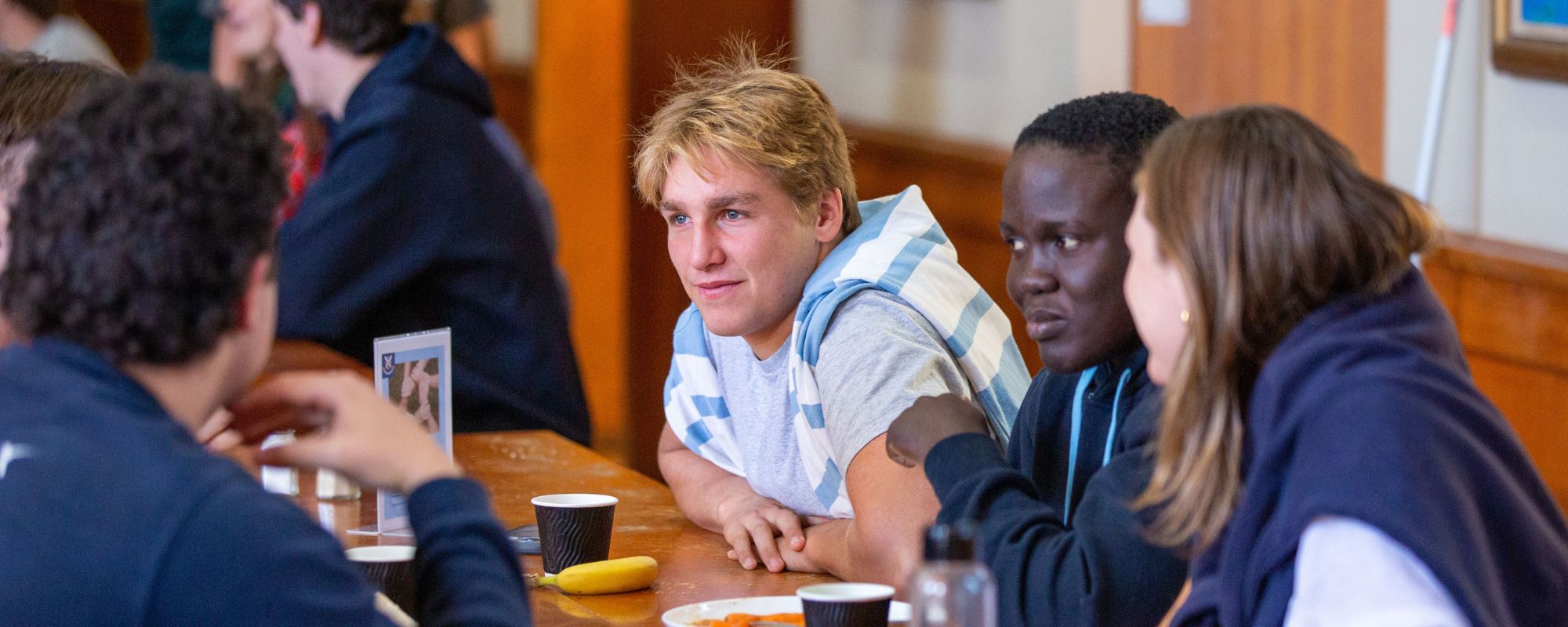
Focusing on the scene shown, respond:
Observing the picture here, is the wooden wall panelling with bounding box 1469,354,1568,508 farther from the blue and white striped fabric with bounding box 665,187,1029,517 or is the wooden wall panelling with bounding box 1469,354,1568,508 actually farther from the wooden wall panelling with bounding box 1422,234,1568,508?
the blue and white striped fabric with bounding box 665,187,1029,517

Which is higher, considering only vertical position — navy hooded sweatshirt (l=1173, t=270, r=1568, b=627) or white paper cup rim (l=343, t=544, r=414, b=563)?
navy hooded sweatshirt (l=1173, t=270, r=1568, b=627)

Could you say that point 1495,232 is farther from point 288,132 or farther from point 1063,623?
point 288,132

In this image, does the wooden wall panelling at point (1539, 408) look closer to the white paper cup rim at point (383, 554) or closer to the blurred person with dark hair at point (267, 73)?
the white paper cup rim at point (383, 554)

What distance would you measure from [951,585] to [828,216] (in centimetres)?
129

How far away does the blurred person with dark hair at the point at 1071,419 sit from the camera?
154 centimetres

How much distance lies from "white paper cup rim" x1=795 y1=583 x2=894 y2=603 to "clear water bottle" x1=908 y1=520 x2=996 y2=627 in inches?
14.9

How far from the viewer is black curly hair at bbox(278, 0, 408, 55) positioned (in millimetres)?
3498

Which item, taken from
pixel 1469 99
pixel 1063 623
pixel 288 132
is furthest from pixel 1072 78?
pixel 1063 623

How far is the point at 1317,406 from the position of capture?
3.96 feet

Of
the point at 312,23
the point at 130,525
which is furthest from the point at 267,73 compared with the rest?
the point at 130,525

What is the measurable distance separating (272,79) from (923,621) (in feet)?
14.2

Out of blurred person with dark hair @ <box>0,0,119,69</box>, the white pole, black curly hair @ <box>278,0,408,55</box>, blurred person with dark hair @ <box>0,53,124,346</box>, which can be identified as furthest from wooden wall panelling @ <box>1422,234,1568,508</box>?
blurred person with dark hair @ <box>0,0,119,69</box>

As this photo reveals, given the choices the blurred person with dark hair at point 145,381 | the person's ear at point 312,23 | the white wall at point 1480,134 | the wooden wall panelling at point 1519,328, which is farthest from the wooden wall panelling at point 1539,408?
the blurred person with dark hair at point 145,381

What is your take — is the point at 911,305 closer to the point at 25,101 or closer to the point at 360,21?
the point at 25,101
